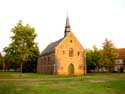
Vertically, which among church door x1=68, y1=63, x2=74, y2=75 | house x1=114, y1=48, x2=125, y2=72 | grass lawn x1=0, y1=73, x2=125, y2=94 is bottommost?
grass lawn x1=0, y1=73, x2=125, y2=94

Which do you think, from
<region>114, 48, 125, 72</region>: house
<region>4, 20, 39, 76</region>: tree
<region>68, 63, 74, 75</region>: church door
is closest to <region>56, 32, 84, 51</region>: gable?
<region>68, 63, 74, 75</region>: church door

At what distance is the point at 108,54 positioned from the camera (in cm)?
8844

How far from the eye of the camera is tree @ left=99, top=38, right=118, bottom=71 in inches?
3462

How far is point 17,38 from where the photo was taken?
59.5 m

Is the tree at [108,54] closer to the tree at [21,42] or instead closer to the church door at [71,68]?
the church door at [71,68]

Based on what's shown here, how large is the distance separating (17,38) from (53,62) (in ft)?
67.8

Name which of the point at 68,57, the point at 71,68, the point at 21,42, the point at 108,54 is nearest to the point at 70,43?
the point at 68,57

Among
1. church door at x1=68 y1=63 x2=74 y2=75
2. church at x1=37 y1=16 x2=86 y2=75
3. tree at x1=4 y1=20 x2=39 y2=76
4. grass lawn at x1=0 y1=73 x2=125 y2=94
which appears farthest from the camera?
church door at x1=68 y1=63 x2=74 y2=75

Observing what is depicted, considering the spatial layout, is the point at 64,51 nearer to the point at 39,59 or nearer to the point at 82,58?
the point at 82,58

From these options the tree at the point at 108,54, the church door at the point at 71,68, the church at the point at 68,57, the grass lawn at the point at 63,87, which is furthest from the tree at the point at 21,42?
the tree at the point at 108,54

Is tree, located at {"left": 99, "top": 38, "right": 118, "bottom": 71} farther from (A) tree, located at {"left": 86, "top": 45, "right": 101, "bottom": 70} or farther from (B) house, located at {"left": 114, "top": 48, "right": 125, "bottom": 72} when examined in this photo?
(B) house, located at {"left": 114, "top": 48, "right": 125, "bottom": 72}

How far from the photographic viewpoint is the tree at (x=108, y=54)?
87938 mm

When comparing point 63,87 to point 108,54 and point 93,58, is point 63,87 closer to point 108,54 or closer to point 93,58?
point 108,54

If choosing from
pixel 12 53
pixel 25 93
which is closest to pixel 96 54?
pixel 12 53
